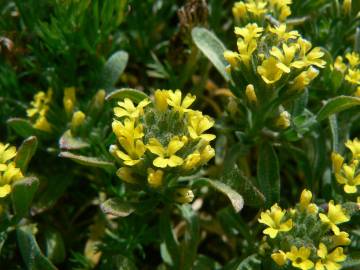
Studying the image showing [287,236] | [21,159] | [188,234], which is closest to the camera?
[287,236]

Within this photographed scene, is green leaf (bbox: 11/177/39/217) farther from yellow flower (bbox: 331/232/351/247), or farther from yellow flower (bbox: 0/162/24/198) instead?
yellow flower (bbox: 331/232/351/247)

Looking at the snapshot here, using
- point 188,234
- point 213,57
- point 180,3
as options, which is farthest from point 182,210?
point 180,3

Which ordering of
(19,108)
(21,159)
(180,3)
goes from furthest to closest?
(180,3) → (19,108) → (21,159)

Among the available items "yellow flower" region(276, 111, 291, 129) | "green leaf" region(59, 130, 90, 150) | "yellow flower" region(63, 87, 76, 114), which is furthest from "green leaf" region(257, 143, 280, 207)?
"yellow flower" region(63, 87, 76, 114)

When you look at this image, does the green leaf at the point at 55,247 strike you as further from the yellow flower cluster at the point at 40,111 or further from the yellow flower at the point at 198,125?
the yellow flower at the point at 198,125

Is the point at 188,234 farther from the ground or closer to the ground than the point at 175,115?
closer to the ground

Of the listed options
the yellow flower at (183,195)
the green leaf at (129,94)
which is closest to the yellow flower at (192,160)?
the yellow flower at (183,195)

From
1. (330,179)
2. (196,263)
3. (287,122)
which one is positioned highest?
(287,122)

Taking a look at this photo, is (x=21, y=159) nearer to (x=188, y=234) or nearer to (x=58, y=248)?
(x=58, y=248)
